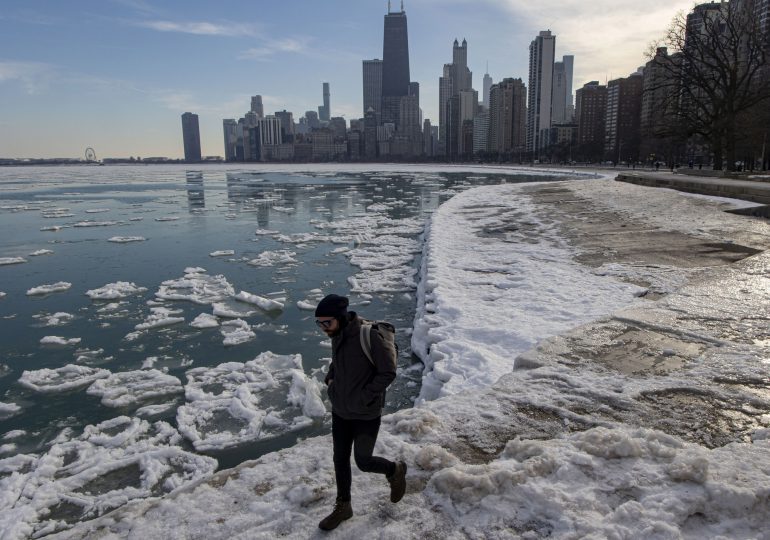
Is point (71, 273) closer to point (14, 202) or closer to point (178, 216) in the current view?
point (178, 216)

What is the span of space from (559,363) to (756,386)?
170 cm

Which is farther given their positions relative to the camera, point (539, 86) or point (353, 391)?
point (539, 86)

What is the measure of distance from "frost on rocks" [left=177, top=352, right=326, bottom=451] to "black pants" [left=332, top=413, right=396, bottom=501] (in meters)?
2.54

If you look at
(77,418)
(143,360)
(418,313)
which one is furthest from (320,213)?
(77,418)

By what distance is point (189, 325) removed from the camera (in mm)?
8914

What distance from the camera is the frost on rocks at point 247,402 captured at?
5484 millimetres

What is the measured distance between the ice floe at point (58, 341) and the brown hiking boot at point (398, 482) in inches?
273

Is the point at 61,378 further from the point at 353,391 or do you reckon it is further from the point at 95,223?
the point at 95,223

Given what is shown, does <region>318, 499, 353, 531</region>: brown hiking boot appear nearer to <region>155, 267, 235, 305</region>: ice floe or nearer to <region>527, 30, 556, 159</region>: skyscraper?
<region>155, 267, 235, 305</region>: ice floe

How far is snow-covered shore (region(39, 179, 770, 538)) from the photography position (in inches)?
120

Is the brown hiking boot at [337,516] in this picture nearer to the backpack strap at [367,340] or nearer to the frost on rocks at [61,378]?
the backpack strap at [367,340]

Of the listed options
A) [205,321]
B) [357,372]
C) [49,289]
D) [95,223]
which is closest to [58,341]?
[205,321]

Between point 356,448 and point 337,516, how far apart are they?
42cm

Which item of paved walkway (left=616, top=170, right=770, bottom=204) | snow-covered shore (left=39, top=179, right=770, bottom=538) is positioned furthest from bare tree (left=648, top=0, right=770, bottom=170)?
snow-covered shore (left=39, top=179, right=770, bottom=538)
